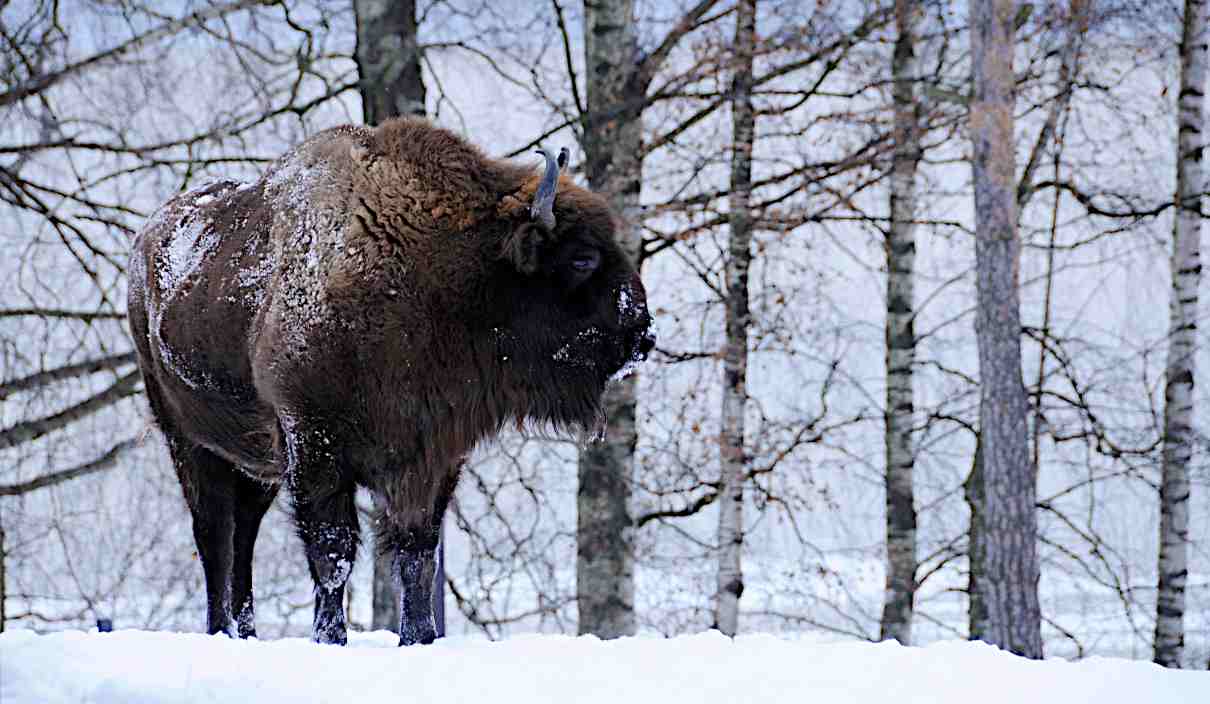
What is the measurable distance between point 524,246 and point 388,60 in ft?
13.3

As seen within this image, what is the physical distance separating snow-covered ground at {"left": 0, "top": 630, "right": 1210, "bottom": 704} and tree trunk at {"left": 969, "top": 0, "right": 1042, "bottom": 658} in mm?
4264

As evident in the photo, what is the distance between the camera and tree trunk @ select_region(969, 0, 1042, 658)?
751 cm

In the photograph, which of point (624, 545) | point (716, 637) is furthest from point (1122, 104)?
point (716, 637)

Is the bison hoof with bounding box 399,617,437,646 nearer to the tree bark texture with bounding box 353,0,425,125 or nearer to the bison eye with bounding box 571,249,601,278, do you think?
the bison eye with bounding box 571,249,601,278

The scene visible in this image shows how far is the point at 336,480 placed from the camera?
411 centimetres

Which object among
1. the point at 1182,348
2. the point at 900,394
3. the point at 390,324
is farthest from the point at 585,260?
the point at 1182,348

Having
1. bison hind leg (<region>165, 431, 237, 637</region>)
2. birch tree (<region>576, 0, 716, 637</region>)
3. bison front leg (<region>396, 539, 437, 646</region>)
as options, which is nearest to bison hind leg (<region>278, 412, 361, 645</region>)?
bison front leg (<region>396, 539, 437, 646</region>)

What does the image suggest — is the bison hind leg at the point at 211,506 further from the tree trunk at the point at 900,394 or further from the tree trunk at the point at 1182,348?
the tree trunk at the point at 1182,348

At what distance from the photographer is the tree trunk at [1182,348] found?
931 cm

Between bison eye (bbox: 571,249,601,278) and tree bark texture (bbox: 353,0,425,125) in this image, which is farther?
tree bark texture (bbox: 353,0,425,125)

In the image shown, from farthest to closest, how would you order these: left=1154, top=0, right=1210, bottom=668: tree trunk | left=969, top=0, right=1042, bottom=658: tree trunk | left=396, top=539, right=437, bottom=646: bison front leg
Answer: left=1154, top=0, right=1210, bottom=668: tree trunk → left=969, top=0, right=1042, bottom=658: tree trunk → left=396, top=539, right=437, bottom=646: bison front leg

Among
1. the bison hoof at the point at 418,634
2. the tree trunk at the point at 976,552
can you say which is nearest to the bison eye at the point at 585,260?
the bison hoof at the point at 418,634

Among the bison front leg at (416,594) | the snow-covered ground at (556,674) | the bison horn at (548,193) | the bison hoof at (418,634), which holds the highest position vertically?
the bison horn at (548,193)

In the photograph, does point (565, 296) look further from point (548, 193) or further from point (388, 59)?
point (388, 59)
